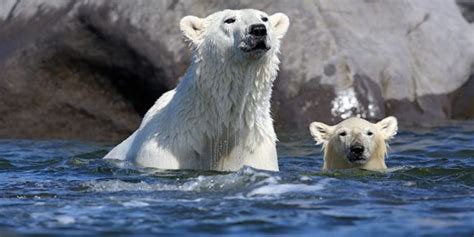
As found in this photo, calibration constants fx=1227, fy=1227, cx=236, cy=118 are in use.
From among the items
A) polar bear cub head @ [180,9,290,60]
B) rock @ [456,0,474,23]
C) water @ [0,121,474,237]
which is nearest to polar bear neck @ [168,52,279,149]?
polar bear cub head @ [180,9,290,60]

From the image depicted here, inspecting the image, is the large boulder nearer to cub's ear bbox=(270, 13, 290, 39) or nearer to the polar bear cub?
the polar bear cub

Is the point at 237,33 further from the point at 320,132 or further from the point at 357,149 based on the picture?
the point at 320,132

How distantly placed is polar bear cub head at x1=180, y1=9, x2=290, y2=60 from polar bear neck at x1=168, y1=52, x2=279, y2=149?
0.10m

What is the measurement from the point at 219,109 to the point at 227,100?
99mm

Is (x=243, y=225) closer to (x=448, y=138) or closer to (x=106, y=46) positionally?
(x=448, y=138)

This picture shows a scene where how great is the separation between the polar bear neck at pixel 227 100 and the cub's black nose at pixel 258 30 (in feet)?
1.07

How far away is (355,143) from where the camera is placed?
32.6 feet

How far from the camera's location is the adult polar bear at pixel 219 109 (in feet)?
30.0

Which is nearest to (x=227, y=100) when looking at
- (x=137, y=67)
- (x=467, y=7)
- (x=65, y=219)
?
(x=65, y=219)

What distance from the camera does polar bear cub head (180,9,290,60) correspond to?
8.90 meters

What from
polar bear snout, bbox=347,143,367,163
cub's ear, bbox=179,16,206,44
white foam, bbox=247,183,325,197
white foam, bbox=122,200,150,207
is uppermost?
cub's ear, bbox=179,16,206,44

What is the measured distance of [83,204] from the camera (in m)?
7.52

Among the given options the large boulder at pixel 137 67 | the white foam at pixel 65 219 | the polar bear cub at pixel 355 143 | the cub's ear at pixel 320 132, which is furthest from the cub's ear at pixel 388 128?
the white foam at pixel 65 219

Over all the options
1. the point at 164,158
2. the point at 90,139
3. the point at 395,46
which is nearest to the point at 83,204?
the point at 164,158
